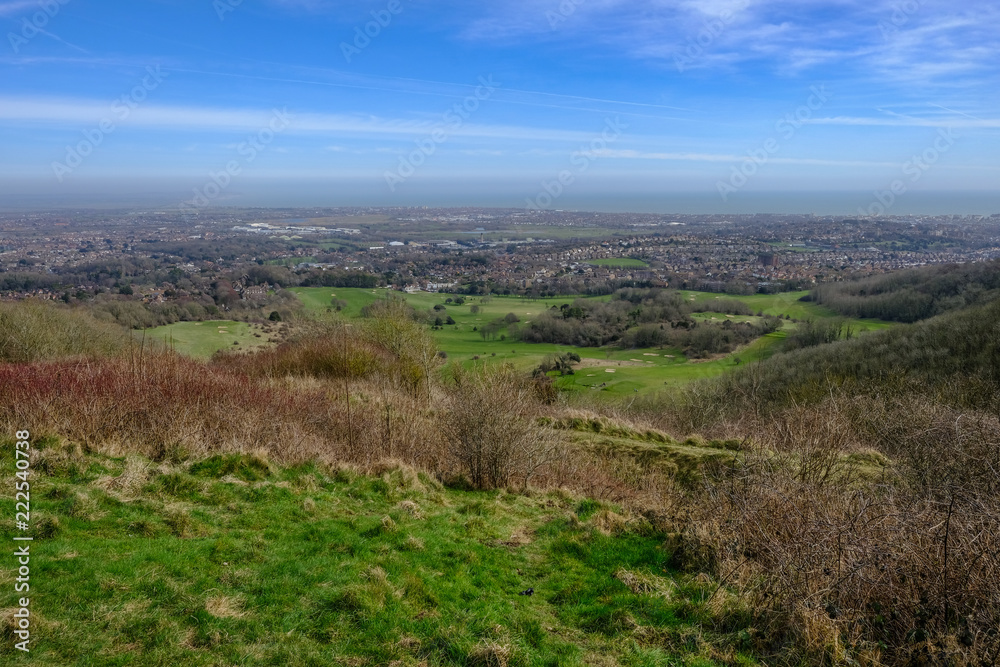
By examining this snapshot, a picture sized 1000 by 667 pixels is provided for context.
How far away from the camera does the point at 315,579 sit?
203 inches

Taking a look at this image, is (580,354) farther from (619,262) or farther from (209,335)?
(619,262)

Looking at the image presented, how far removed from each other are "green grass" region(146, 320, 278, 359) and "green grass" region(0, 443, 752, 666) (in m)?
19.3

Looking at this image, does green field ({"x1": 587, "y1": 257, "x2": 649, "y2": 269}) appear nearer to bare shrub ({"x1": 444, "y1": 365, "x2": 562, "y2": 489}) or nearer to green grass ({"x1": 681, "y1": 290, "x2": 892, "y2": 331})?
green grass ({"x1": 681, "y1": 290, "x2": 892, "y2": 331})

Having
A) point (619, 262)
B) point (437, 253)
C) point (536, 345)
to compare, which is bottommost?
point (536, 345)

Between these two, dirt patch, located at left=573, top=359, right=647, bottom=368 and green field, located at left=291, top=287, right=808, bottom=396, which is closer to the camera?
green field, located at left=291, top=287, right=808, bottom=396

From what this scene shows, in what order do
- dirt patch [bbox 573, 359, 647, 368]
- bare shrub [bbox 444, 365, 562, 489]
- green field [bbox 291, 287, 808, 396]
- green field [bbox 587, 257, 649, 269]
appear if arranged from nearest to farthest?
bare shrub [bbox 444, 365, 562, 489], green field [bbox 291, 287, 808, 396], dirt patch [bbox 573, 359, 647, 368], green field [bbox 587, 257, 649, 269]

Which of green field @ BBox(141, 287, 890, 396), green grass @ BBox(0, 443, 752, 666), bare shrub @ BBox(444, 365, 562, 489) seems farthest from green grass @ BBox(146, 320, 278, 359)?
green grass @ BBox(0, 443, 752, 666)

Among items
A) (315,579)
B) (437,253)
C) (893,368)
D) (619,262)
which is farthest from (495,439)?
(619,262)

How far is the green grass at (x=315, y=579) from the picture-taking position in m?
4.09

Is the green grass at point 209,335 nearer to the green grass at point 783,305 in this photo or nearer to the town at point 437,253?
the town at point 437,253

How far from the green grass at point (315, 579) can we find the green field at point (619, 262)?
264 feet

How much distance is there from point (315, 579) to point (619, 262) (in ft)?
284

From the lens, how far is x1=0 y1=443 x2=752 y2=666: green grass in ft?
13.4

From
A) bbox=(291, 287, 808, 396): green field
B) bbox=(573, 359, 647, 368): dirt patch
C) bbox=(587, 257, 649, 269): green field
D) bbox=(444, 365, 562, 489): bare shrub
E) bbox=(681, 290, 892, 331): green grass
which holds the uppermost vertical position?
bbox=(587, 257, 649, 269): green field
